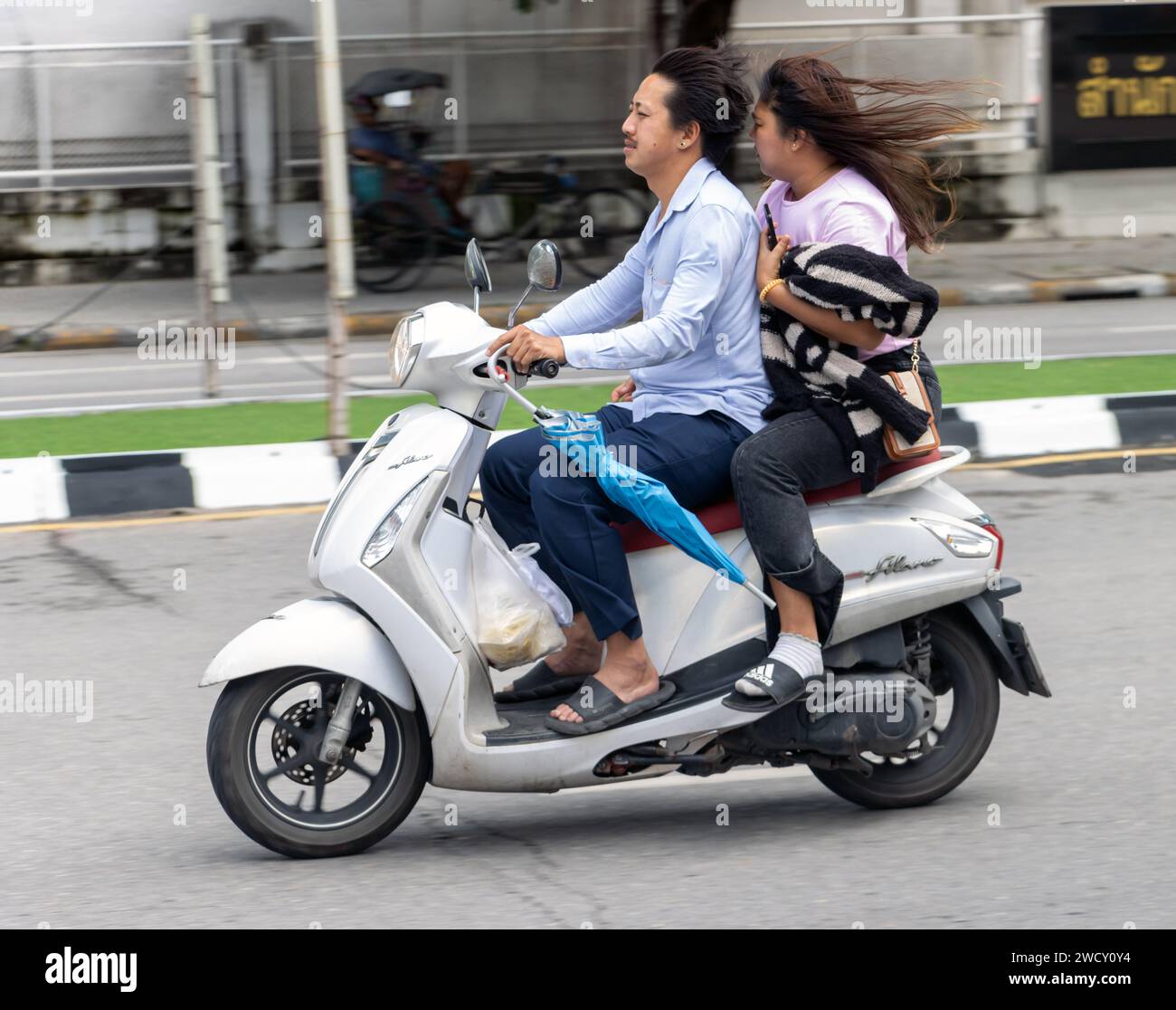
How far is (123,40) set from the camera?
17625 millimetres

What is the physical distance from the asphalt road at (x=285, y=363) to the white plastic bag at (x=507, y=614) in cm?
662

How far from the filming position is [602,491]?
407cm

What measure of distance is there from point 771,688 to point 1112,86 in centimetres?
1577

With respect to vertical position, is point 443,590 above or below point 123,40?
below

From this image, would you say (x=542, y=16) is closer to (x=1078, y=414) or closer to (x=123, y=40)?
(x=123, y=40)

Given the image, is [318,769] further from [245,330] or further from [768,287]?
[245,330]

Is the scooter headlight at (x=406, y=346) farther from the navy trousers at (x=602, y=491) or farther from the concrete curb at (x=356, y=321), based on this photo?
the concrete curb at (x=356, y=321)

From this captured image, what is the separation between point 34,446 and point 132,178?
867 cm

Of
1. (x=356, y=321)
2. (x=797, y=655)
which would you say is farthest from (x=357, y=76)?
(x=797, y=655)

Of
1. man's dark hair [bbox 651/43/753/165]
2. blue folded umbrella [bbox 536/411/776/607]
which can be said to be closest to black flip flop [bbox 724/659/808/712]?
blue folded umbrella [bbox 536/411/776/607]
